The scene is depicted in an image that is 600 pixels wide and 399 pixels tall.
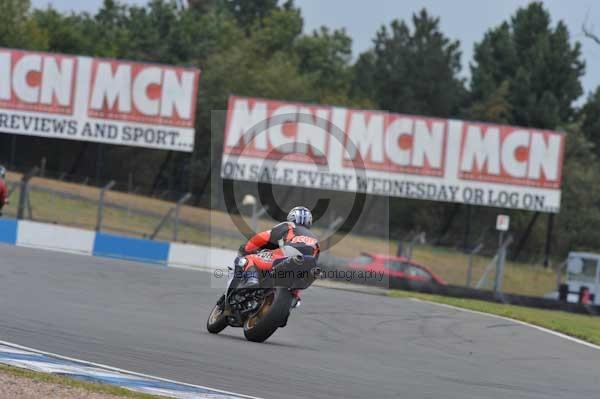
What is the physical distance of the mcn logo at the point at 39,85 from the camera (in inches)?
1575

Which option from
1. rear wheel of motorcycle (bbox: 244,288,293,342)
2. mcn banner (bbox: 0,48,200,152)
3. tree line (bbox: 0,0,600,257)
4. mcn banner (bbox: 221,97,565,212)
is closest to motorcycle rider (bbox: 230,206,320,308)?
rear wheel of motorcycle (bbox: 244,288,293,342)

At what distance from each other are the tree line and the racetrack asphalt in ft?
106

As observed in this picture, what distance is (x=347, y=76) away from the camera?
85812mm

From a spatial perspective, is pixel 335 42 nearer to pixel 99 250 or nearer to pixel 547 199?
pixel 547 199

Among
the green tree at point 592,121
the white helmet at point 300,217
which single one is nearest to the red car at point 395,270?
the white helmet at point 300,217

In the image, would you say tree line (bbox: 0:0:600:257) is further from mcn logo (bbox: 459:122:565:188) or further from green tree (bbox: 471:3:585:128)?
mcn logo (bbox: 459:122:565:188)

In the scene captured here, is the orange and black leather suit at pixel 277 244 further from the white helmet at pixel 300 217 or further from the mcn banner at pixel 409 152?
the mcn banner at pixel 409 152

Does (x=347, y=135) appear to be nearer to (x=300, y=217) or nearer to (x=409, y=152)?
(x=409, y=152)

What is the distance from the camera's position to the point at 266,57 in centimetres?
8131

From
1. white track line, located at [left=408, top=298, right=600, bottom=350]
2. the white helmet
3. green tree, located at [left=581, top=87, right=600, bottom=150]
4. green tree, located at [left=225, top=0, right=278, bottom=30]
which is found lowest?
white track line, located at [left=408, top=298, right=600, bottom=350]

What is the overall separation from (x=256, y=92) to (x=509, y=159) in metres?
28.1

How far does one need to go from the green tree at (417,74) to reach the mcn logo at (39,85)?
41570mm

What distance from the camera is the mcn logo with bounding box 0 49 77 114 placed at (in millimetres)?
40000

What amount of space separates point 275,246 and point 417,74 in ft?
233
